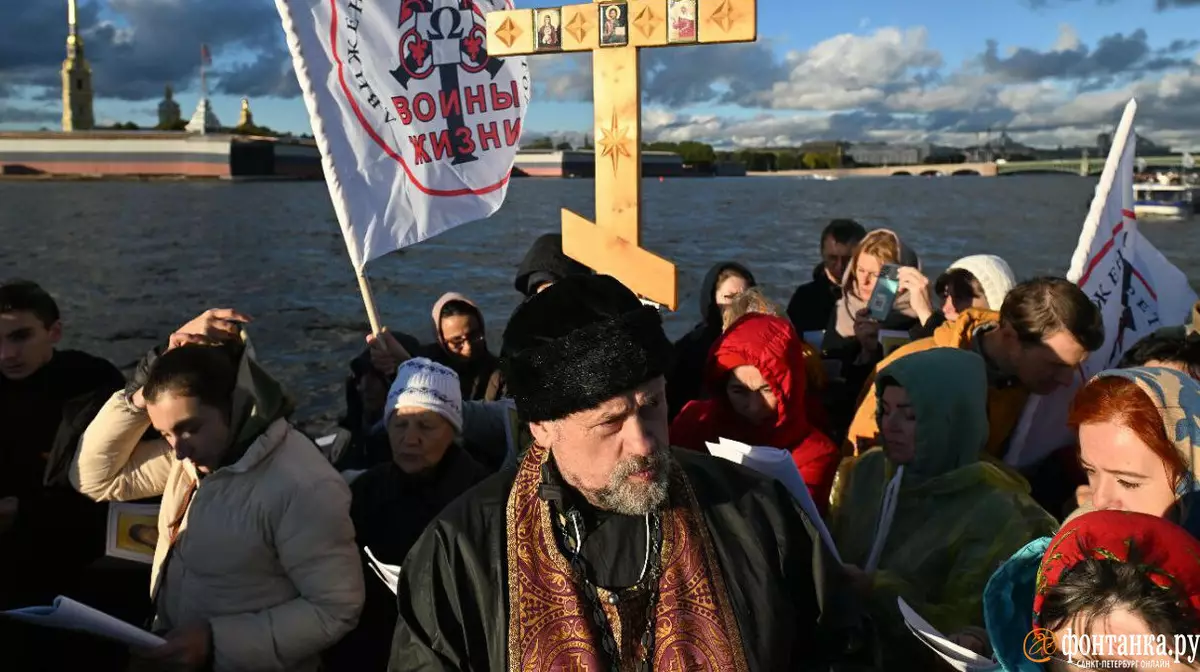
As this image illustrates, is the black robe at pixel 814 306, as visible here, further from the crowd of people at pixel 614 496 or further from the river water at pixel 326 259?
the river water at pixel 326 259

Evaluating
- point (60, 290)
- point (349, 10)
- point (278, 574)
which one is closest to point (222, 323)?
point (278, 574)

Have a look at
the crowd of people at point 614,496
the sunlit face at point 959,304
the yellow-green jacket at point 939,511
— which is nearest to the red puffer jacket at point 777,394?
the crowd of people at point 614,496

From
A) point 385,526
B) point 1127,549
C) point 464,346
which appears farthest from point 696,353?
point 1127,549

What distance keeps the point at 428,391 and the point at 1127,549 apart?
2.35m

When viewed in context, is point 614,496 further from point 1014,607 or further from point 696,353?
point 696,353

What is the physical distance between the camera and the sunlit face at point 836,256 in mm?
5843

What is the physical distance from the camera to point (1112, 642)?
1.77m

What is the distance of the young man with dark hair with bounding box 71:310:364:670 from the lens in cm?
293

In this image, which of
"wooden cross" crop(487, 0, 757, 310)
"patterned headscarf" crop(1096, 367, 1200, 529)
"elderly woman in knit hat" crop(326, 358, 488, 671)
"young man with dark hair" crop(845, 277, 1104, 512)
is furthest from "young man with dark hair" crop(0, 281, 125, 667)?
"patterned headscarf" crop(1096, 367, 1200, 529)

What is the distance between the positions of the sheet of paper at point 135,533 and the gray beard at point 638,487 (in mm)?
1952

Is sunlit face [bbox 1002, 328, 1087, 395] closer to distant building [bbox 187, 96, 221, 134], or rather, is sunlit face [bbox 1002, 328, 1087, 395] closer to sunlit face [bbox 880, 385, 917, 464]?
sunlit face [bbox 880, 385, 917, 464]

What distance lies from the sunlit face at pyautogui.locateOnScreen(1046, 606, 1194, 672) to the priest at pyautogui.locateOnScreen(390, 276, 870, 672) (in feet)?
1.55

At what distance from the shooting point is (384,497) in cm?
347

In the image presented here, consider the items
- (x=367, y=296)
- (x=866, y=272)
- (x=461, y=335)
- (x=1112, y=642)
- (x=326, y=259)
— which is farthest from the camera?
(x=326, y=259)
